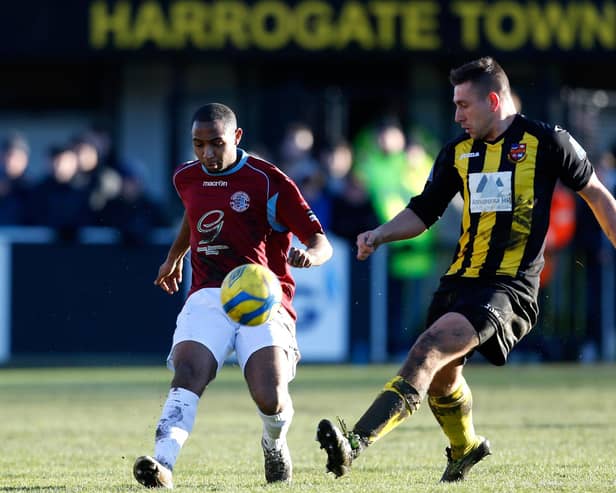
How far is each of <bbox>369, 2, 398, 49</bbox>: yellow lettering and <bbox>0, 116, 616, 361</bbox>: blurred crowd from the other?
2.24 metres

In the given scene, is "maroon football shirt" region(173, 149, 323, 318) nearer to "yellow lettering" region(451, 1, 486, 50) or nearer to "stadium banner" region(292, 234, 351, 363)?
"stadium banner" region(292, 234, 351, 363)

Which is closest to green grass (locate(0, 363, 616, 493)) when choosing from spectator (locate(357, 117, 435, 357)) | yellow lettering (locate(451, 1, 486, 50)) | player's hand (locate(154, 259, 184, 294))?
spectator (locate(357, 117, 435, 357))

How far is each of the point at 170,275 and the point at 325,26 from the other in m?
12.3

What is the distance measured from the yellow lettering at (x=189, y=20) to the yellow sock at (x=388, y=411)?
13.9 metres

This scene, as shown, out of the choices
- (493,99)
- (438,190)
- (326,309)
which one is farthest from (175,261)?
(326,309)

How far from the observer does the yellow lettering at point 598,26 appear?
65.6 feet

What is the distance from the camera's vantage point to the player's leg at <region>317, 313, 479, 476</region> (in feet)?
21.5

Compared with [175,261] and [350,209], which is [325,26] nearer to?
[350,209]

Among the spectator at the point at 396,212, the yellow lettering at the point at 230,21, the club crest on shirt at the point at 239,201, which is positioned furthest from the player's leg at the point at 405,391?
the yellow lettering at the point at 230,21

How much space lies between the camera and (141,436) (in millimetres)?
10375

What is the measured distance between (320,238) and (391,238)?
0.43 metres

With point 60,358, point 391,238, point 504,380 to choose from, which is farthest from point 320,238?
point 60,358

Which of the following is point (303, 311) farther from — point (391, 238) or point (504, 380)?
point (391, 238)

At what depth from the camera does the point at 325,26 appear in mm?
20156
